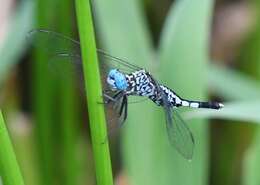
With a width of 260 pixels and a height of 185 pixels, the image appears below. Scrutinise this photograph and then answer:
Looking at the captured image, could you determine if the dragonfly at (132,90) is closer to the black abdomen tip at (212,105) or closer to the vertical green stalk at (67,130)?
the black abdomen tip at (212,105)

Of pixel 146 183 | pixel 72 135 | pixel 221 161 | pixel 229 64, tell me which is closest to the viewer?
pixel 146 183

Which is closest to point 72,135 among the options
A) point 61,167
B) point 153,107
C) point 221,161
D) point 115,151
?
point 61,167

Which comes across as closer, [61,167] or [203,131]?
[203,131]

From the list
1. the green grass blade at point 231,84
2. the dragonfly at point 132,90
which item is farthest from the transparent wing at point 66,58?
the green grass blade at point 231,84

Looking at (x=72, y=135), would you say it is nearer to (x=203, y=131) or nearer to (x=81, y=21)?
(x=203, y=131)

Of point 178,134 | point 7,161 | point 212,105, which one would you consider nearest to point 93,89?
point 7,161

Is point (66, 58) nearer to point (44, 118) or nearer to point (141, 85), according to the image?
point (141, 85)
